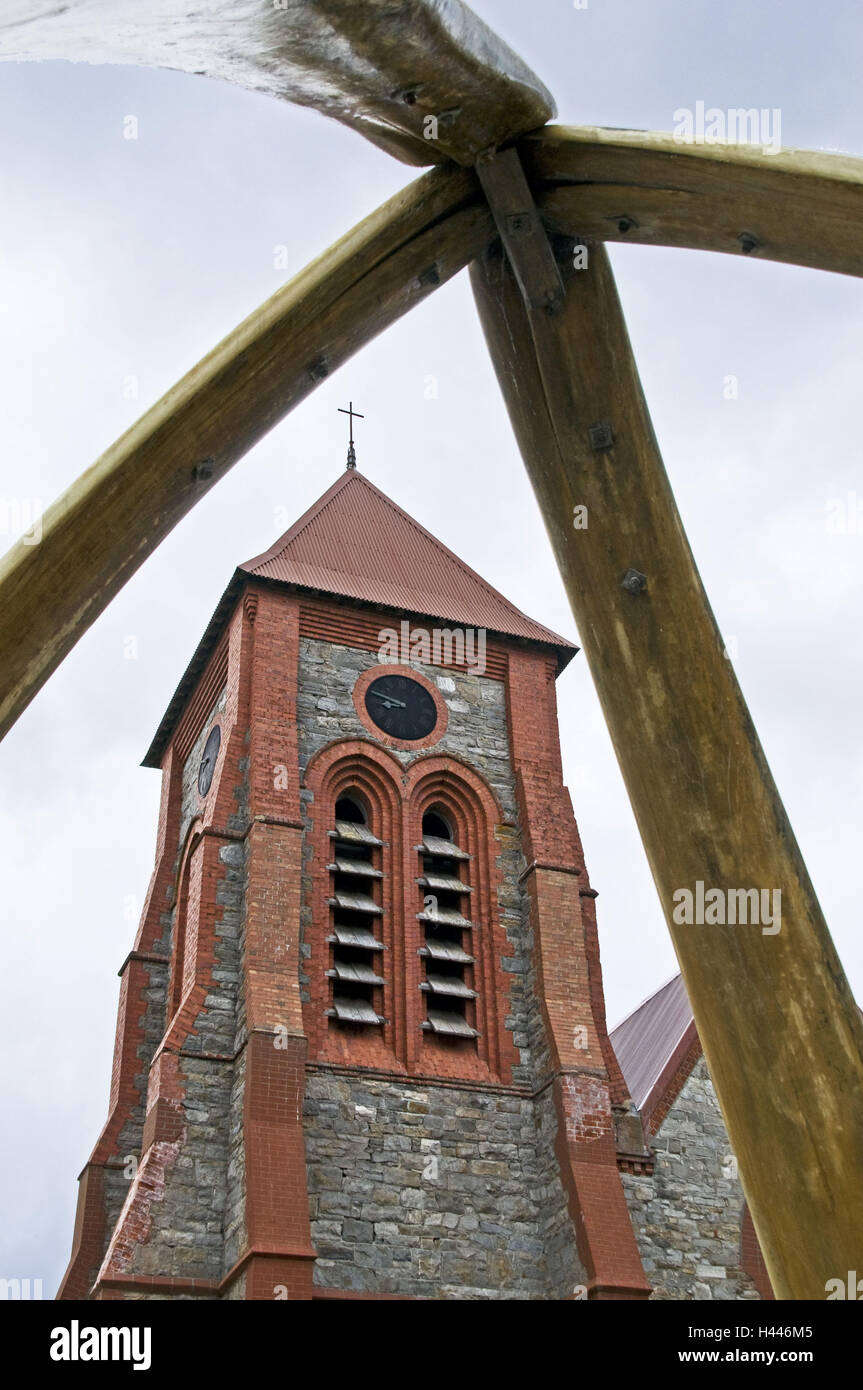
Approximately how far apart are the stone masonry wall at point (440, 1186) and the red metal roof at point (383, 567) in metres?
5.42

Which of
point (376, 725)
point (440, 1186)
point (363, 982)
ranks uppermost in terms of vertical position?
point (376, 725)

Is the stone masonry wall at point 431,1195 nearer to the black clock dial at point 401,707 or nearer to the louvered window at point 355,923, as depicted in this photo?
the louvered window at point 355,923

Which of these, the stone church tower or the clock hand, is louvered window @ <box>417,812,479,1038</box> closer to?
the stone church tower

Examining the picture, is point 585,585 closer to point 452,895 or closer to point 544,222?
point 544,222

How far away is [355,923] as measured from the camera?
61.3ft

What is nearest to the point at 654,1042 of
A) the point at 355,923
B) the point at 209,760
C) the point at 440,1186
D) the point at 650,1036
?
the point at 650,1036

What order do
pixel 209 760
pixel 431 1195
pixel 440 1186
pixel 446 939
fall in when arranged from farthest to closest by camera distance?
pixel 209 760 → pixel 446 939 → pixel 440 1186 → pixel 431 1195

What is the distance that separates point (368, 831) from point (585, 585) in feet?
54.3

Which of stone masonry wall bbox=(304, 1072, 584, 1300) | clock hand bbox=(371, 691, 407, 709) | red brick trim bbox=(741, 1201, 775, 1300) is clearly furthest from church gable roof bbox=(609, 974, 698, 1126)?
clock hand bbox=(371, 691, 407, 709)

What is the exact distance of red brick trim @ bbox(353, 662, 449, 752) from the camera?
20.4 meters

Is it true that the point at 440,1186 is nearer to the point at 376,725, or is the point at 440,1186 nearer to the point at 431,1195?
the point at 431,1195

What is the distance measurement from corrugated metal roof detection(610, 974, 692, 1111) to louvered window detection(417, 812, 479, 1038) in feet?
10.5

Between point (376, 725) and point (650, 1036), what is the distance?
8.34 metres
